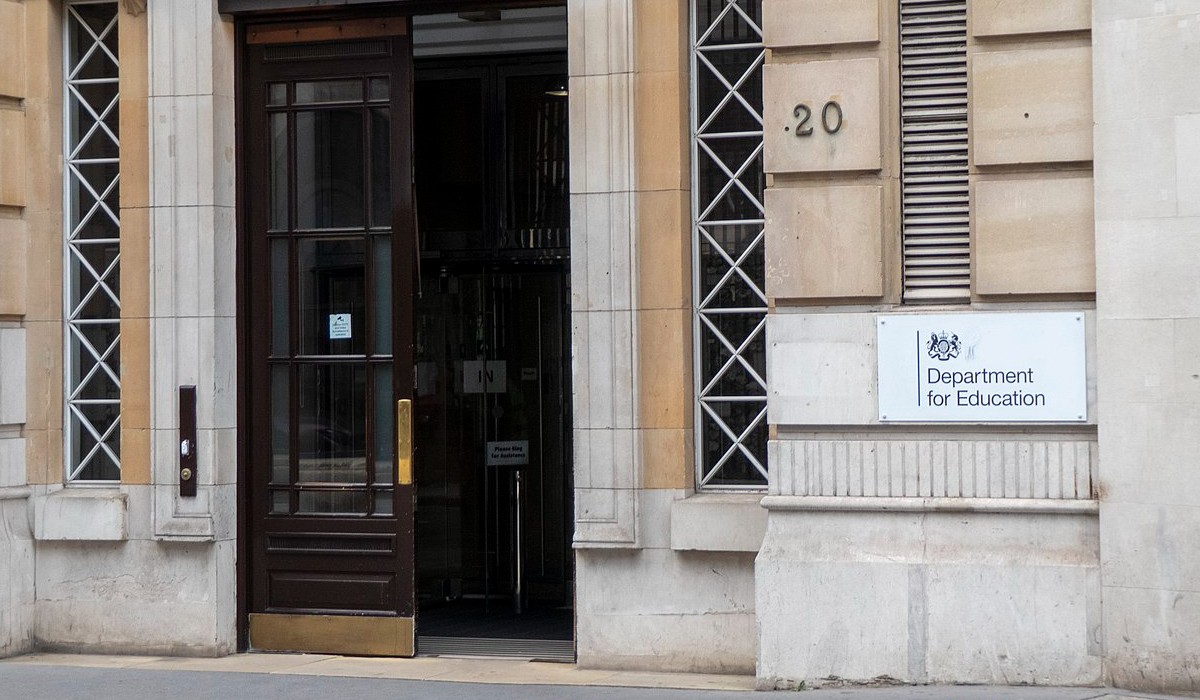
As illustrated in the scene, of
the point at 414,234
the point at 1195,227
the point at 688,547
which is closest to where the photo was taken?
the point at 1195,227

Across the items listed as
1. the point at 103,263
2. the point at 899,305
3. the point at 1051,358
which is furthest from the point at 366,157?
the point at 1051,358

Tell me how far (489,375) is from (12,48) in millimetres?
4658

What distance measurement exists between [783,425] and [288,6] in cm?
443

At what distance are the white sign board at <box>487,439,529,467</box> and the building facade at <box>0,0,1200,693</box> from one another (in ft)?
5.70

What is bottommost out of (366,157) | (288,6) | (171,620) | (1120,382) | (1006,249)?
(171,620)

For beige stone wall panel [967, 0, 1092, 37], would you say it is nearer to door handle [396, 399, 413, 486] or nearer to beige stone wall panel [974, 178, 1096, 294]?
beige stone wall panel [974, 178, 1096, 294]

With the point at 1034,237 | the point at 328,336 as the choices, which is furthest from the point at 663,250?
the point at 328,336

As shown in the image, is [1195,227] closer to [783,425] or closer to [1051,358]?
[1051,358]

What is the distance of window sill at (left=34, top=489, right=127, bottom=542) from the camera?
1022 cm

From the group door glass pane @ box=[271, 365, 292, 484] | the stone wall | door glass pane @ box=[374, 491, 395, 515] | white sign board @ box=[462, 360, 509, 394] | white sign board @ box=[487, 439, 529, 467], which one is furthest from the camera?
white sign board @ box=[462, 360, 509, 394]

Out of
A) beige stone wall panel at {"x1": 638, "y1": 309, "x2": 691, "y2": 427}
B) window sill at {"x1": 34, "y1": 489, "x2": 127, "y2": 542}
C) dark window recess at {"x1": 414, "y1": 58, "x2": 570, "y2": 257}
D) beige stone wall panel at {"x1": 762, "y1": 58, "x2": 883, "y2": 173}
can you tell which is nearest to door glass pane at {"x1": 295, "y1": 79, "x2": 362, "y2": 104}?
beige stone wall panel at {"x1": 638, "y1": 309, "x2": 691, "y2": 427}

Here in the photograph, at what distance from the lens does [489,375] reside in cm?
1310

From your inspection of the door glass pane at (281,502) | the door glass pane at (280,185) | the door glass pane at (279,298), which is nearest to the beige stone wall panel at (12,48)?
the door glass pane at (280,185)

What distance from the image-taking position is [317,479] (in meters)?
10.4
